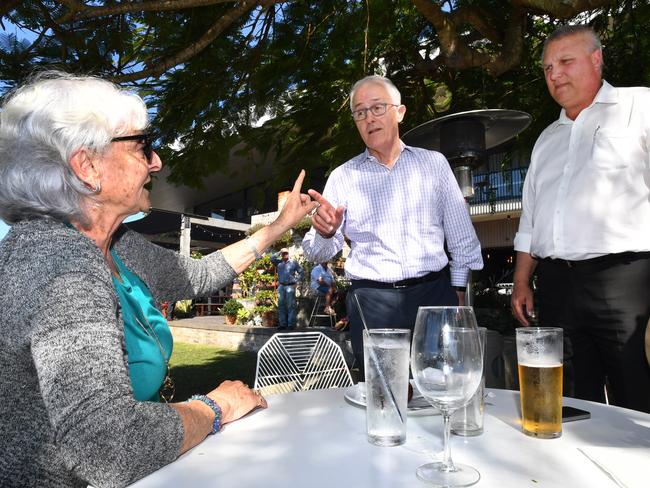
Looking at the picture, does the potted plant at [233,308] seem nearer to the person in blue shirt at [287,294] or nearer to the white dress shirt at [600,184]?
the person in blue shirt at [287,294]

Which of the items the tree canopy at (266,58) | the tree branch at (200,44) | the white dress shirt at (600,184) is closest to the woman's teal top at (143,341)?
the white dress shirt at (600,184)

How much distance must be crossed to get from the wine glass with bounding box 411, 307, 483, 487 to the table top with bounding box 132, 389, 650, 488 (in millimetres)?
45

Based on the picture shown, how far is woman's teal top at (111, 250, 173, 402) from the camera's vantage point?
1.28 m

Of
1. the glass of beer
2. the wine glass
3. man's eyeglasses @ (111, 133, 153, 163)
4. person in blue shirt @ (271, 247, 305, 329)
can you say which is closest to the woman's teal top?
man's eyeglasses @ (111, 133, 153, 163)

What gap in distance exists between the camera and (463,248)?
251 centimetres

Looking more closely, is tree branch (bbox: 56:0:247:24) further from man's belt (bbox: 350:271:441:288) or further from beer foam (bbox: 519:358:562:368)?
beer foam (bbox: 519:358:562:368)

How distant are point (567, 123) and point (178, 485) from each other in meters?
2.16

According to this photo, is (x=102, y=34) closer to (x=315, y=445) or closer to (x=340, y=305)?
(x=315, y=445)

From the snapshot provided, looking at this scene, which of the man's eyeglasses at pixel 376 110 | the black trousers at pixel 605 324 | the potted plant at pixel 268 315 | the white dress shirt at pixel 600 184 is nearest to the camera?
the black trousers at pixel 605 324

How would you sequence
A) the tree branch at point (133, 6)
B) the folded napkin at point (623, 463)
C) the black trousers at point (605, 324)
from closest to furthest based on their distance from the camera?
the folded napkin at point (623, 463), the black trousers at point (605, 324), the tree branch at point (133, 6)

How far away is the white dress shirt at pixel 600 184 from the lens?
1.98 meters

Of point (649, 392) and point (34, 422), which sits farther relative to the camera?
point (649, 392)

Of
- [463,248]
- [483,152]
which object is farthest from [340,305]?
[463,248]

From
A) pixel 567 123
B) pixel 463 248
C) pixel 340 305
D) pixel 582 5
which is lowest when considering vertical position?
pixel 340 305
